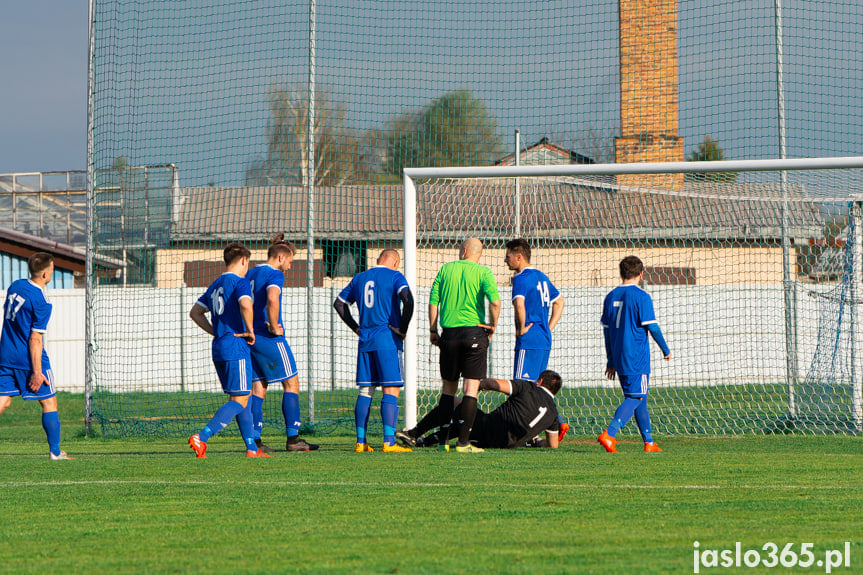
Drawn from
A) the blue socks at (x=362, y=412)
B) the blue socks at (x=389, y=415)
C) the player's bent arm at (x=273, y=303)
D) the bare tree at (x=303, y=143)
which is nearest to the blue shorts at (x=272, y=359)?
the player's bent arm at (x=273, y=303)

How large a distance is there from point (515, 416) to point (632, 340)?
4.77 feet

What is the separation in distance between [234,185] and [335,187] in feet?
6.54

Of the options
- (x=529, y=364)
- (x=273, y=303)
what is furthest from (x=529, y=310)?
(x=273, y=303)

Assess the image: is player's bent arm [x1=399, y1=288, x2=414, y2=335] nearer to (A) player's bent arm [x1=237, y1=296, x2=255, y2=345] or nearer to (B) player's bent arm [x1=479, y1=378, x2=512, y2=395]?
(B) player's bent arm [x1=479, y1=378, x2=512, y2=395]

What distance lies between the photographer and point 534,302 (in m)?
10.8

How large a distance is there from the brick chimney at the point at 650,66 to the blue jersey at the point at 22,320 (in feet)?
26.0

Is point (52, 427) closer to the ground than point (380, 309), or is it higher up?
closer to the ground

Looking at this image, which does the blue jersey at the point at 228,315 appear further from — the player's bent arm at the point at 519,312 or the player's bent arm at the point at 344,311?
the player's bent arm at the point at 519,312

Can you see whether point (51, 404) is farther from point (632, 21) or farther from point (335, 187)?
point (632, 21)

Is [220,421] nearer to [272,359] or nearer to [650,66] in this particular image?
[272,359]

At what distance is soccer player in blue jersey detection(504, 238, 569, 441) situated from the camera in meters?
10.6

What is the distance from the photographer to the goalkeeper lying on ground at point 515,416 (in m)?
10.1

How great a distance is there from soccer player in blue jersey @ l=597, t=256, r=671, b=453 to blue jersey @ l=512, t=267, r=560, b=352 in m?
0.71

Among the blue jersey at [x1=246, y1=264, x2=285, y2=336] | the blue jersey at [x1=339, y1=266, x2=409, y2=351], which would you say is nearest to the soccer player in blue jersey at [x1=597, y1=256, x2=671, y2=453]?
the blue jersey at [x1=339, y1=266, x2=409, y2=351]
